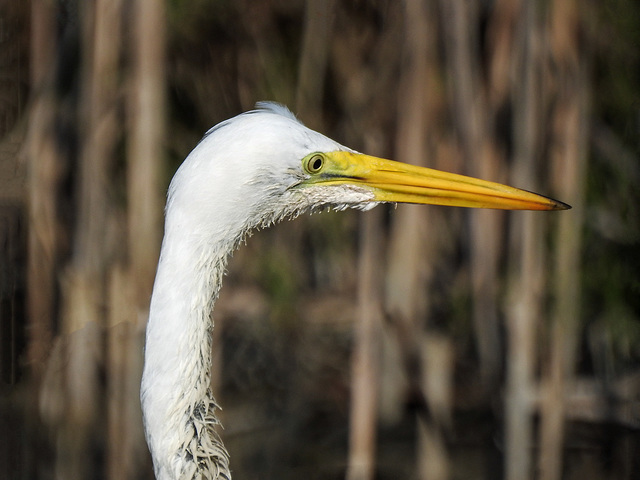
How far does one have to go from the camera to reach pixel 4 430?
4504 millimetres

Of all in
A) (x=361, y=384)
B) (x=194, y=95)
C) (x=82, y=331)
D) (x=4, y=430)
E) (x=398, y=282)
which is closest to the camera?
(x=361, y=384)

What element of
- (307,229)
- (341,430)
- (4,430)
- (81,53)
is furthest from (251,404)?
(81,53)

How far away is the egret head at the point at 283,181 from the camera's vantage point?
1.57 m

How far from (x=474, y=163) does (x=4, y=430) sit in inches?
128

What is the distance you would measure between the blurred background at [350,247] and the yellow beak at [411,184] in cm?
141

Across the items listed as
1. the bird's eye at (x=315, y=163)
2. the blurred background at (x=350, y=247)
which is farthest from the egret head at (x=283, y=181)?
the blurred background at (x=350, y=247)

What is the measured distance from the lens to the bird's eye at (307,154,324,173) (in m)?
1.73

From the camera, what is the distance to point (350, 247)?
17.8ft

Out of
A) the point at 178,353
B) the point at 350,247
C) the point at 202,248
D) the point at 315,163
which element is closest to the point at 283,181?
the point at 315,163

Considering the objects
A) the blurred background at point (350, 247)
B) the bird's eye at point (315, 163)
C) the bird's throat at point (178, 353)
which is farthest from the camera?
the blurred background at point (350, 247)

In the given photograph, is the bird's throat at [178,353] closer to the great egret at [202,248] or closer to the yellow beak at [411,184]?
the great egret at [202,248]

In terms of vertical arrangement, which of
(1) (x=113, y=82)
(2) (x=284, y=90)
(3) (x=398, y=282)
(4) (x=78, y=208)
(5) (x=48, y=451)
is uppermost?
(2) (x=284, y=90)

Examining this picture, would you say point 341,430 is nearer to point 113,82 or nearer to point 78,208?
point 78,208

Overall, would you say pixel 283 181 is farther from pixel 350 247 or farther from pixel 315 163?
pixel 350 247
